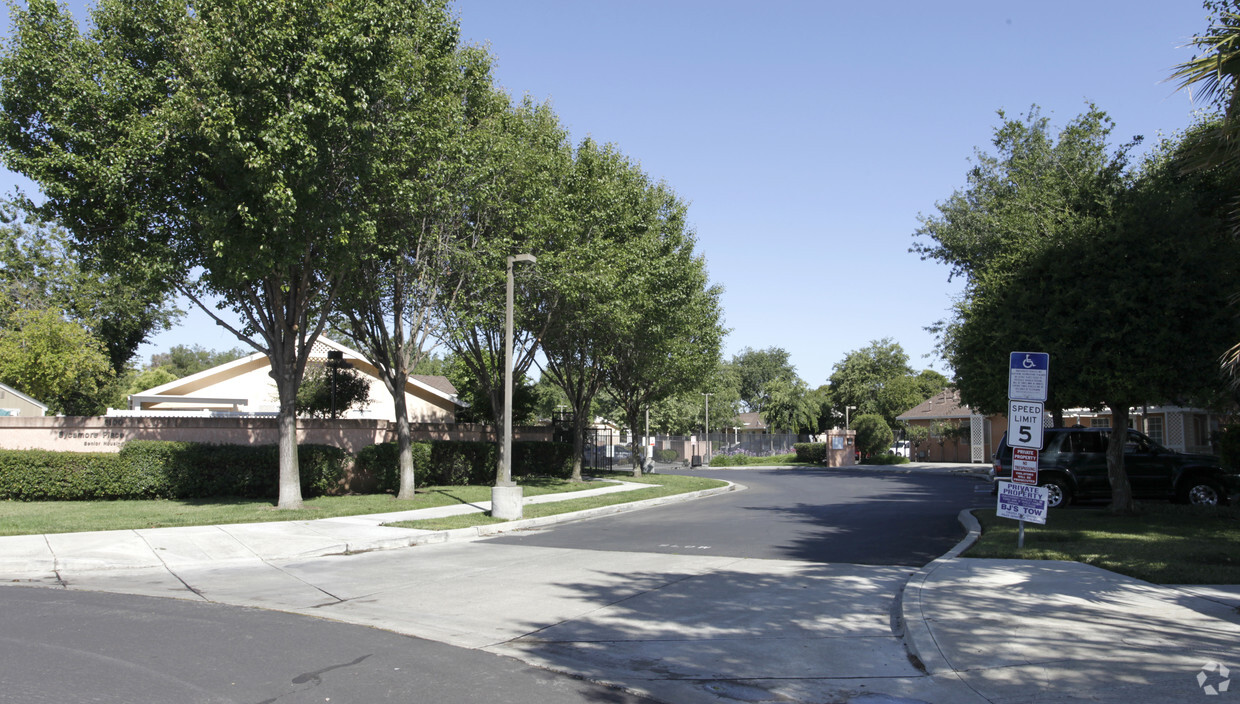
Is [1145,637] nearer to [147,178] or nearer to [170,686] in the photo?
[170,686]

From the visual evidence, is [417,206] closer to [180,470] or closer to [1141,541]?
[180,470]

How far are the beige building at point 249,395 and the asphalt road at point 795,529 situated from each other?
56.9 ft

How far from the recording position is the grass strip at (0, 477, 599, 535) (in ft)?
48.3

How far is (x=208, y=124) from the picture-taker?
46.5ft

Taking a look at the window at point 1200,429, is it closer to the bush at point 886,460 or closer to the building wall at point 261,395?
the bush at point 886,460

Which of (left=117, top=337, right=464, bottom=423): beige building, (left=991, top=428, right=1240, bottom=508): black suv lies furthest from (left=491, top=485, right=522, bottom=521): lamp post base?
(left=117, top=337, right=464, bottom=423): beige building

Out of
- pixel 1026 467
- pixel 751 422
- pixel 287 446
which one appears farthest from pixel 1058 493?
pixel 751 422

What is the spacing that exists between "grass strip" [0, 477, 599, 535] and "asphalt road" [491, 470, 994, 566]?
15.4 feet

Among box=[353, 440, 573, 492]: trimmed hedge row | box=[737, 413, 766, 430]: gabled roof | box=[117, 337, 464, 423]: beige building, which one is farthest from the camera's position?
box=[737, 413, 766, 430]: gabled roof

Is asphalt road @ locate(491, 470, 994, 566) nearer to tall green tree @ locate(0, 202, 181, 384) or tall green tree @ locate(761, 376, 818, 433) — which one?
tall green tree @ locate(0, 202, 181, 384)

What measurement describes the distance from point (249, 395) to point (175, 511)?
21523 mm

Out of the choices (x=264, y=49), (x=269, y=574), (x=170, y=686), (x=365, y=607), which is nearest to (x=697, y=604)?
(x=365, y=607)

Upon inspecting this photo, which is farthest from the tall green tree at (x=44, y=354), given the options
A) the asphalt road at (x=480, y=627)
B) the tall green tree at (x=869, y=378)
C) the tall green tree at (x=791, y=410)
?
the tall green tree at (x=869, y=378)

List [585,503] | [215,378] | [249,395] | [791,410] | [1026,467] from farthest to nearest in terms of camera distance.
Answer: [791,410] < [249,395] < [215,378] < [585,503] < [1026,467]
